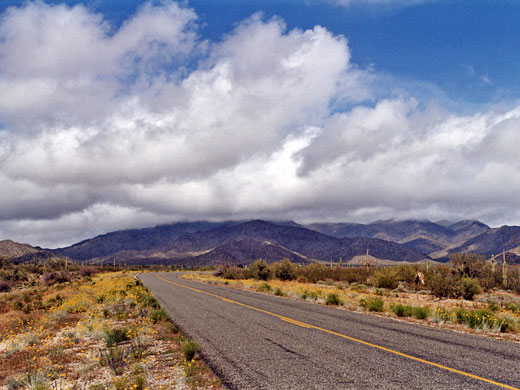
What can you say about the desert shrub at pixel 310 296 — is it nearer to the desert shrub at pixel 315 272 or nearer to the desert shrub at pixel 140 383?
the desert shrub at pixel 140 383

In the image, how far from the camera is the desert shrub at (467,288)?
2691cm

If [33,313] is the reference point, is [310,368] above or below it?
above

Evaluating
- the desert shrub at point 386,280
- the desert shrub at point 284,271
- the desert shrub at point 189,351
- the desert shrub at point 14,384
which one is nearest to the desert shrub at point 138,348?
the desert shrub at point 189,351

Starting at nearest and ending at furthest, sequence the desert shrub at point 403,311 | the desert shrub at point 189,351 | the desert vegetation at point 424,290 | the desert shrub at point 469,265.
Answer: the desert shrub at point 189,351 → the desert vegetation at point 424,290 → the desert shrub at point 403,311 → the desert shrub at point 469,265

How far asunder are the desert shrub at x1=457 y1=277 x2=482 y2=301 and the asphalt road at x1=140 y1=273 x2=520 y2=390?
631 inches

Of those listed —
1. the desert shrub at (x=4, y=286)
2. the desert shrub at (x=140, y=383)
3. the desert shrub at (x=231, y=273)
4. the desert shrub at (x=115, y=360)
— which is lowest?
the desert shrub at (x=4, y=286)

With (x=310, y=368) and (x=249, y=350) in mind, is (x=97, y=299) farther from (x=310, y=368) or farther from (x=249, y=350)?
(x=310, y=368)

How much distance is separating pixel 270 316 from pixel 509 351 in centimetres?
848

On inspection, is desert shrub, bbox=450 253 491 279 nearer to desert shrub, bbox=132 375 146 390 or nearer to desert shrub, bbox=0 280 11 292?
desert shrub, bbox=132 375 146 390

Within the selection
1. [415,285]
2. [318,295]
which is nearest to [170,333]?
[318,295]

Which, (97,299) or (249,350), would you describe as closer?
(249,350)

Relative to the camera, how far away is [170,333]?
42.1ft

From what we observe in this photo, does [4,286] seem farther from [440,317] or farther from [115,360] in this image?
[440,317]

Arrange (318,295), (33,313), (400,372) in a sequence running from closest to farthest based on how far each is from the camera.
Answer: (400,372) < (33,313) < (318,295)
